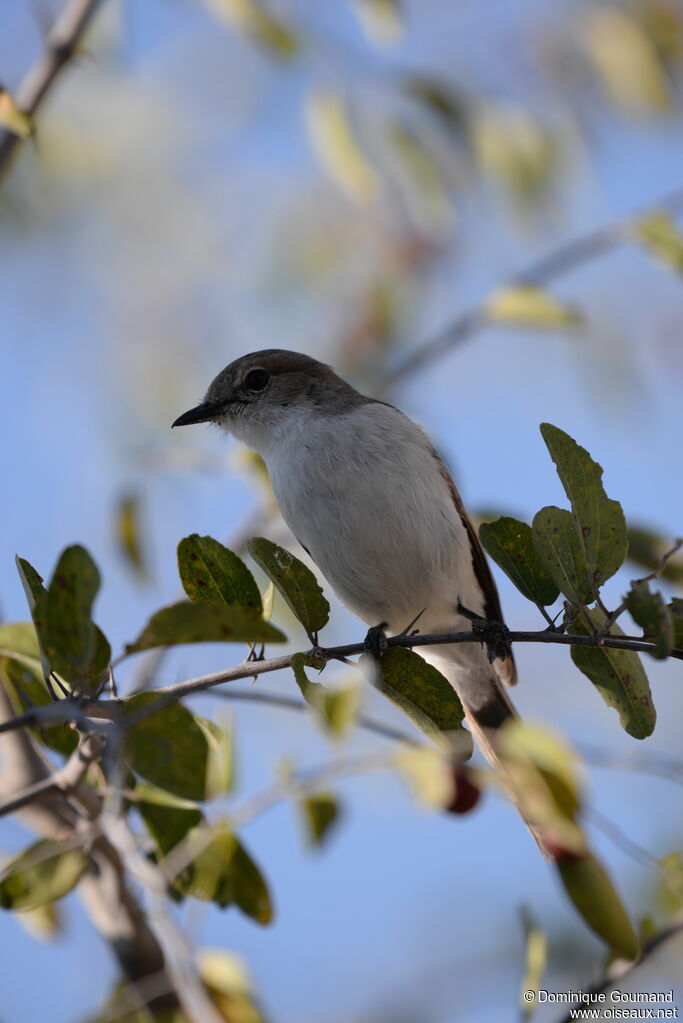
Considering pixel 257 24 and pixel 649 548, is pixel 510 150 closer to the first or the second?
pixel 257 24

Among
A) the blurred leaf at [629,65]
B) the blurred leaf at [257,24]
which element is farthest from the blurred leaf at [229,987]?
the blurred leaf at [629,65]

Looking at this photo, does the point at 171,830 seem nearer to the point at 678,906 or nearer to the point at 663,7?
the point at 678,906

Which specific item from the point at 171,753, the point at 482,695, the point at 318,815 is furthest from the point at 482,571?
the point at 171,753

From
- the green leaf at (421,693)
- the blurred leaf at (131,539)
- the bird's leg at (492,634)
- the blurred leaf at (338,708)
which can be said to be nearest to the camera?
the blurred leaf at (338,708)

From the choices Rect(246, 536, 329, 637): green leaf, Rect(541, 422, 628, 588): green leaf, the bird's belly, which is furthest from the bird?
Rect(541, 422, 628, 588): green leaf

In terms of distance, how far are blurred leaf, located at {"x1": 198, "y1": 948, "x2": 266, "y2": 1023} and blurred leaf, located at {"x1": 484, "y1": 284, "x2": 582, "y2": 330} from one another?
7.42 feet

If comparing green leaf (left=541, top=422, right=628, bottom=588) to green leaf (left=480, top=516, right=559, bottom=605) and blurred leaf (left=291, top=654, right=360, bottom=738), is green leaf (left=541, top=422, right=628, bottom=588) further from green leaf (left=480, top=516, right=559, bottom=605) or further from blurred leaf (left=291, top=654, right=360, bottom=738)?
blurred leaf (left=291, top=654, right=360, bottom=738)

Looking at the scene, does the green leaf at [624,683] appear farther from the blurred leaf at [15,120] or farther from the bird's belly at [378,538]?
the blurred leaf at [15,120]

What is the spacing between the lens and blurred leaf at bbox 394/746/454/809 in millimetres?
1900

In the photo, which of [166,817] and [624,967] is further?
[166,817]

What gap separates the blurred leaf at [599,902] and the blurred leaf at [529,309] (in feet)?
7.30

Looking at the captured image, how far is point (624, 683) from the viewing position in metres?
2.34

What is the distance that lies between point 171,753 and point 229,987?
941 mm

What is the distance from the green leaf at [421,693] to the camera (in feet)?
8.02
